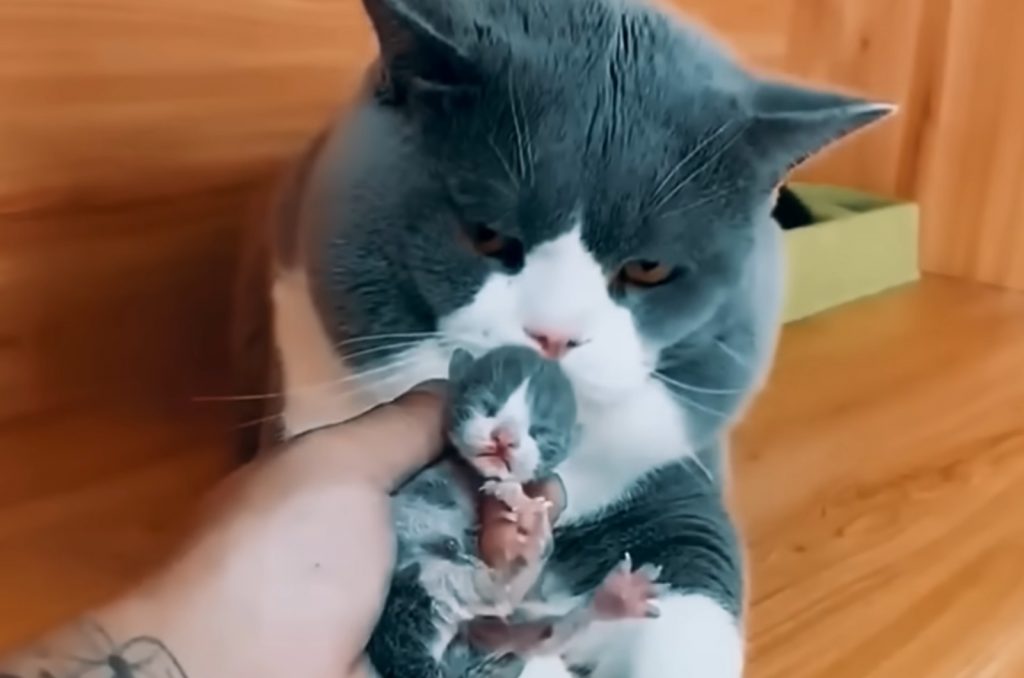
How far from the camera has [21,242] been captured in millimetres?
906

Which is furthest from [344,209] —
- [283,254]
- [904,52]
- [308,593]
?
[904,52]

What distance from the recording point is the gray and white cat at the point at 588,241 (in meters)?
0.61

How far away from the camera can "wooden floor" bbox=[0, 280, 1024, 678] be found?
79 cm

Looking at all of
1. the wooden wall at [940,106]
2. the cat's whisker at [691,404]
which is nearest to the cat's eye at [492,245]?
the cat's whisker at [691,404]

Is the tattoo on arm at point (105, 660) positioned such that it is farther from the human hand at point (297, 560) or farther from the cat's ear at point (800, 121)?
the cat's ear at point (800, 121)

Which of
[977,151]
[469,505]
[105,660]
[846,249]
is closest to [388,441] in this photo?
[469,505]

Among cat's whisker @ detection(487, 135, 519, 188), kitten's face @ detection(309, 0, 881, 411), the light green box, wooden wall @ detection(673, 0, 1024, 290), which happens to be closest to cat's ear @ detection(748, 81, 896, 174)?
kitten's face @ detection(309, 0, 881, 411)

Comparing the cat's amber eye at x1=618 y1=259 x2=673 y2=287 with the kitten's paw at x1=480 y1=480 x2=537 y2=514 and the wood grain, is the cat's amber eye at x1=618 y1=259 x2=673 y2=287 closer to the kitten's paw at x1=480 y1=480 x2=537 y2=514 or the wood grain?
the kitten's paw at x1=480 y1=480 x2=537 y2=514

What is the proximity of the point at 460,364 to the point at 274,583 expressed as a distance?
0.45ft

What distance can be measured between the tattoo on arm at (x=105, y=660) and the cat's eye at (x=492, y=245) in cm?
22

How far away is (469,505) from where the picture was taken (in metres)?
0.60

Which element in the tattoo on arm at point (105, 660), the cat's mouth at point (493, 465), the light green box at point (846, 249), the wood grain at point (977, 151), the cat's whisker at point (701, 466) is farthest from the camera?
the wood grain at point (977, 151)

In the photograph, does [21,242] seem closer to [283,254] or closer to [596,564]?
[283,254]

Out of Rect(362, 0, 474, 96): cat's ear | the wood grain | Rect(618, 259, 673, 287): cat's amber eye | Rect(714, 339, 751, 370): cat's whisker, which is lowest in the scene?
the wood grain
